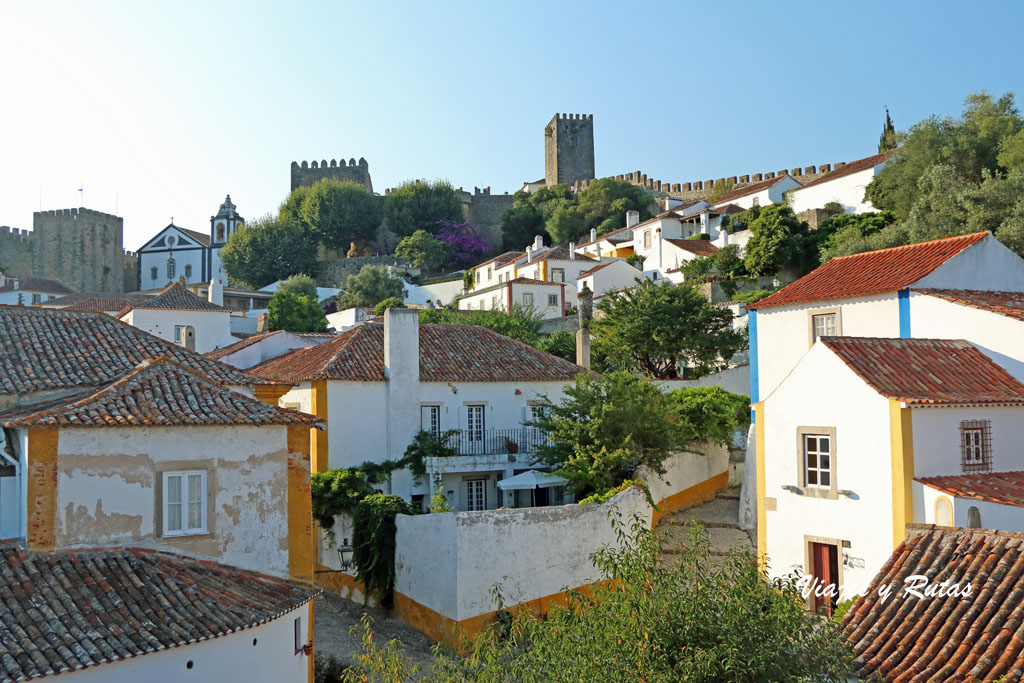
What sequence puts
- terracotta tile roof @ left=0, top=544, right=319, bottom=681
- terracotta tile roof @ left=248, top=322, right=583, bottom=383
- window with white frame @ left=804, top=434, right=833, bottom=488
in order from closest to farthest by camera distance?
1. terracotta tile roof @ left=0, top=544, right=319, bottom=681
2. window with white frame @ left=804, top=434, right=833, bottom=488
3. terracotta tile roof @ left=248, top=322, right=583, bottom=383

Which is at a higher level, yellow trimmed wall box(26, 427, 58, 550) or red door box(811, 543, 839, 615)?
yellow trimmed wall box(26, 427, 58, 550)

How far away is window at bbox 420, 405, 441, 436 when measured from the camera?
25875 mm

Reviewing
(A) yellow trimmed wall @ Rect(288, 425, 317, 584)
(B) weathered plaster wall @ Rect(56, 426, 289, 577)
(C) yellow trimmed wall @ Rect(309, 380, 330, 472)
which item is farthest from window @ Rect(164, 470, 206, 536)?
(C) yellow trimmed wall @ Rect(309, 380, 330, 472)

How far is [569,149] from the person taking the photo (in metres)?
90.8

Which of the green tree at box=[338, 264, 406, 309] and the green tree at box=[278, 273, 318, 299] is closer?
the green tree at box=[338, 264, 406, 309]

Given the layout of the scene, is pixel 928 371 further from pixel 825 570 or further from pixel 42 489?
pixel 42 489

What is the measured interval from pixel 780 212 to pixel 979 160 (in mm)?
9775

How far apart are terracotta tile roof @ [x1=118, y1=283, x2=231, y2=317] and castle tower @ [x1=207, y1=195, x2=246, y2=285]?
102 ft

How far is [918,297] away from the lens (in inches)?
746

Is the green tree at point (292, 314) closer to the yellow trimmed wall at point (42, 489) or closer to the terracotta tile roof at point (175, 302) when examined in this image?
the terracotta tile roof at point (175, 302)

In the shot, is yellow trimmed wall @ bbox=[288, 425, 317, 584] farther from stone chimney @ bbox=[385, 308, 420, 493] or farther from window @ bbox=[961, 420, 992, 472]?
window @ bbox=[961, 420, 992, 472]

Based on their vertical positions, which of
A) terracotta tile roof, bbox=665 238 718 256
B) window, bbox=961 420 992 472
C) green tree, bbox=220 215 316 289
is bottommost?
window, bbox=961 420 992 472

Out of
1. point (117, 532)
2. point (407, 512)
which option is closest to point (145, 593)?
point (117, 532)

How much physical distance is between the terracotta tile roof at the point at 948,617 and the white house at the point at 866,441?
3.29m
